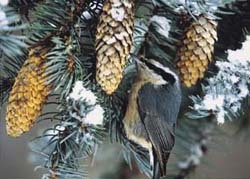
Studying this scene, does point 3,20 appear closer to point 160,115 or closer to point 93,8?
point 93,8

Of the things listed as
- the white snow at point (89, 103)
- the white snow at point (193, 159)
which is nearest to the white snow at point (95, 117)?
the white snow at point (89, 103)

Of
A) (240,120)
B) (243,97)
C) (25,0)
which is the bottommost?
(240,120)

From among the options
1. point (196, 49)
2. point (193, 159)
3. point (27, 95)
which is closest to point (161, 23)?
point (196, 49)

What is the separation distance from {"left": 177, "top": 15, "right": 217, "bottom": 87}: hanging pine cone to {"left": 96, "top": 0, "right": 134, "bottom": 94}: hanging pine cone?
88mm

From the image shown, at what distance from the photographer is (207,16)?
67cm

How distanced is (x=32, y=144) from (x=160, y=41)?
7.3 inches

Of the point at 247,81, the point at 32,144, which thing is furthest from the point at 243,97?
the point at 32,144

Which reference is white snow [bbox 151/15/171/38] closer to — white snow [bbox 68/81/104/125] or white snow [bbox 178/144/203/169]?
white snow [bbox 68/81/104/125]

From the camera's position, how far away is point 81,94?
0.63m

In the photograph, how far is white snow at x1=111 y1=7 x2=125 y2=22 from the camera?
24.4 inches

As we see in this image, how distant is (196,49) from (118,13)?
0.34ft

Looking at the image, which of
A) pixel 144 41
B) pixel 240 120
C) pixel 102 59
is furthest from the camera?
pixel 240 120

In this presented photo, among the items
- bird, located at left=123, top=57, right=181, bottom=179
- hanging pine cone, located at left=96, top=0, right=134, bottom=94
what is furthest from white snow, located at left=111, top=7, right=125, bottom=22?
bird, located at left=123, top=57, right=181, bottom=179

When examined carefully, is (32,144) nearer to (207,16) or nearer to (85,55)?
(85,55)
